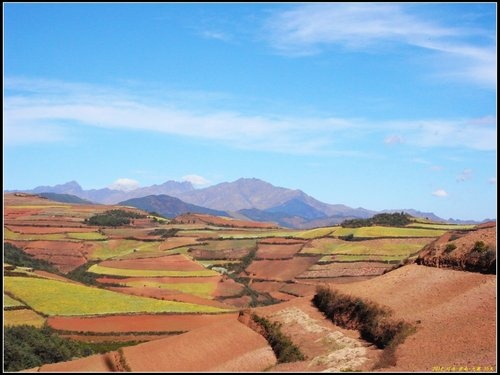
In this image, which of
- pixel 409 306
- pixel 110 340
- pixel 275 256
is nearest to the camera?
pixel 409 306

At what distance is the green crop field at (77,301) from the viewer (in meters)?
52.2

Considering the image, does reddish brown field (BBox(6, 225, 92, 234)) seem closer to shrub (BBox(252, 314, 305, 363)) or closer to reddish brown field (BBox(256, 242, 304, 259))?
reddish brown field (BBox(256, 242, 304, 259))

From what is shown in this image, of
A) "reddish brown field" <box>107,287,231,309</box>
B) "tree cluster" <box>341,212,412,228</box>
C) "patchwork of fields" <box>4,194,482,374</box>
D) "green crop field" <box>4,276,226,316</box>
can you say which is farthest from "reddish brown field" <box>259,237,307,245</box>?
"green crop field" <box>4,276,226,316</box>

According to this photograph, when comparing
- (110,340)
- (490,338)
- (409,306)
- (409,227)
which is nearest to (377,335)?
(409,306)

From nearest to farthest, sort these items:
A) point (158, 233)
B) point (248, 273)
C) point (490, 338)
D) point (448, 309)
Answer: point (490, 338)
point (448, 309)
point (248, 273)
point (158, 233)

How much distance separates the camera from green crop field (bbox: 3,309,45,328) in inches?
1825

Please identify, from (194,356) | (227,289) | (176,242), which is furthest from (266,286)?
(194,356)

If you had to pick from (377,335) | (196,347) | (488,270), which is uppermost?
(488,270)

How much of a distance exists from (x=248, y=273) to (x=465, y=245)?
189ft

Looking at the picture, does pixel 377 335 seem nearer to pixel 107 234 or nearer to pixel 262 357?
pixel 262 357

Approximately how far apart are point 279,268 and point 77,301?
134ft

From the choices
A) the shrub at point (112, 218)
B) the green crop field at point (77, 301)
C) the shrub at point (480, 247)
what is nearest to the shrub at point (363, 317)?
the shrub at point (480, 247)

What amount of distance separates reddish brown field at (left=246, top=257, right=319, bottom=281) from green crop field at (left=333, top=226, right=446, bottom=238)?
17.3 m

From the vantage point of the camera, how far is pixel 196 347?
3219cm
